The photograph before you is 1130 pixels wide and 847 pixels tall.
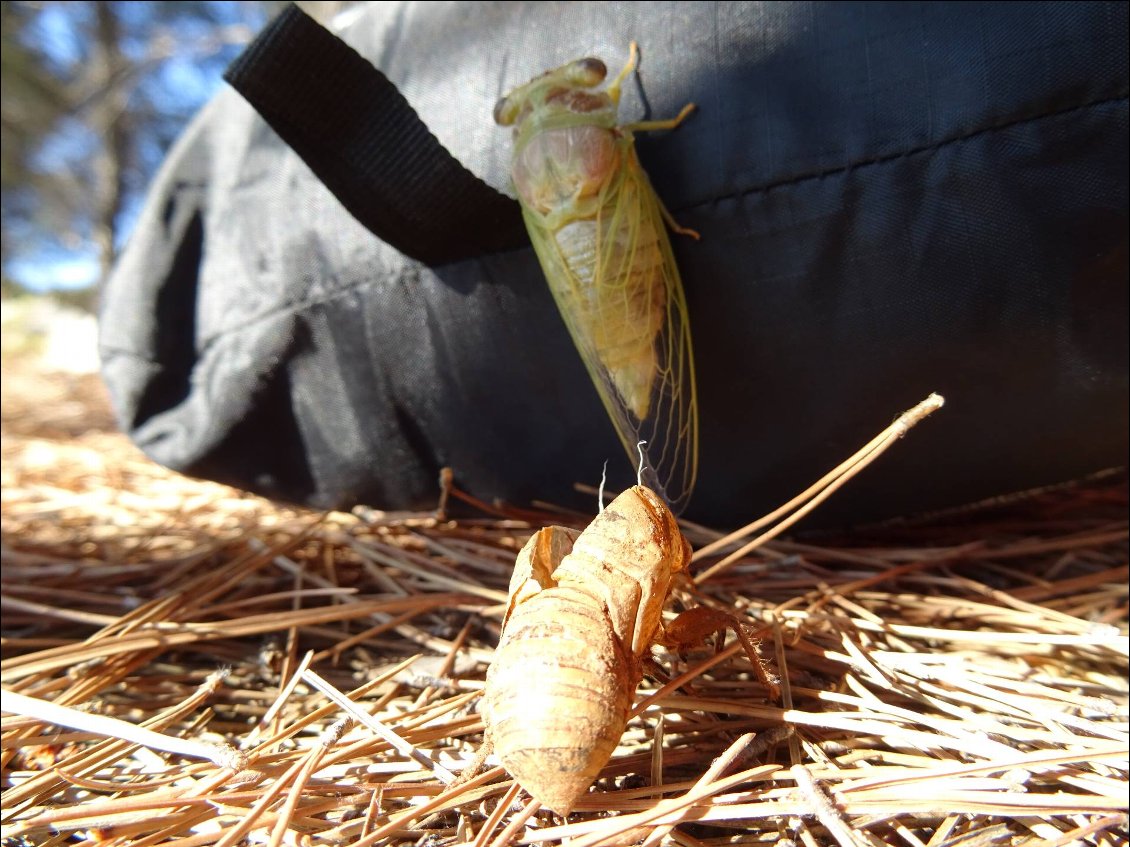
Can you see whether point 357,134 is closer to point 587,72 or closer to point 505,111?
point 505,111

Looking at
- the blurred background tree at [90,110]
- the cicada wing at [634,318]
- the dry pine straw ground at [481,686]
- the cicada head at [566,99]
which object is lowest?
the dry pine straw ground at [481,686]

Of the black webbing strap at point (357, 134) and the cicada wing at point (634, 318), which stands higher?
the black webbing strap at point (357, 134)

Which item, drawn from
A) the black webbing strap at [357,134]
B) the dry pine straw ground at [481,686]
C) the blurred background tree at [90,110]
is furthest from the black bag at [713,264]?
the blurred background tree at [90,110]

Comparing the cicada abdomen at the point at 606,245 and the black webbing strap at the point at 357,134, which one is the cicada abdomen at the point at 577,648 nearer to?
the cicada abdomen at the point at 606,245

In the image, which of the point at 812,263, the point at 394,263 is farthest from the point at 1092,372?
the point at 394,263

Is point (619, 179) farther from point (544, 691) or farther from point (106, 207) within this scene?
point (106, 207)

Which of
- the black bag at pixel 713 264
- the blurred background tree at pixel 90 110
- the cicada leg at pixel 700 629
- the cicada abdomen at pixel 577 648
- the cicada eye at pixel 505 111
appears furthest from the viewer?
the blurred background tree at pixel 90 110

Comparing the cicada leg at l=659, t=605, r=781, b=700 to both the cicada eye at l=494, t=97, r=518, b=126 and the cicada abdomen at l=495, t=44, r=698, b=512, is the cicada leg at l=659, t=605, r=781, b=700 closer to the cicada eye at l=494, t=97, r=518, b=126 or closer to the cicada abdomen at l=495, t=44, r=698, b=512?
the cicada abdomen at l=495, t=44, r=698, b=512
